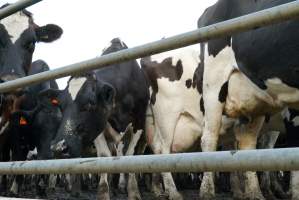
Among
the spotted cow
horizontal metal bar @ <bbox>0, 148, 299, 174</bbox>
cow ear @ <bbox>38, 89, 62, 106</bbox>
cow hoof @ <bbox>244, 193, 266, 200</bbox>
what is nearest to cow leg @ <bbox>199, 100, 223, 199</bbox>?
cow hoof @ <bbox>244, 193, 266, 200</bbox>

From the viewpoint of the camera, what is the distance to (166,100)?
271 inches

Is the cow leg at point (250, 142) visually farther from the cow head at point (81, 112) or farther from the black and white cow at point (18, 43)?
the black and white cow at point (18, 43)

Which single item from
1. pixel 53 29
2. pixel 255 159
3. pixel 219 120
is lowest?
pixel 255 159

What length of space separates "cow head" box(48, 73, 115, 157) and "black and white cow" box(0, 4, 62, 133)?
0.56 meters

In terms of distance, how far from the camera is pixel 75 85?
5.80 meters

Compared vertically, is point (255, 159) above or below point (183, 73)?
below

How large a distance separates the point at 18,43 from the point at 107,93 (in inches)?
45.6

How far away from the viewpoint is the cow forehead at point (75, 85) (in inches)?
223

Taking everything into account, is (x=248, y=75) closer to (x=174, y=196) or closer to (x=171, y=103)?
(x=174, y=196)

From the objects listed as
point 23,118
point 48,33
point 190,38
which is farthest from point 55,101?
point 190,38

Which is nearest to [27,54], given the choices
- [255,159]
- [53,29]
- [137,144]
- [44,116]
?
[53,29]

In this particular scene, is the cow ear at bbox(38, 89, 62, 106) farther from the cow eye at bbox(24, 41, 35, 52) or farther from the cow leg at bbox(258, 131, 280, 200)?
Result: the cow leg at bbox(258, 131, 280, 200)

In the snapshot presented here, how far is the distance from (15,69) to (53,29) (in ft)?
4.82

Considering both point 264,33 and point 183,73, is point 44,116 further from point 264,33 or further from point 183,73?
point 264,33
